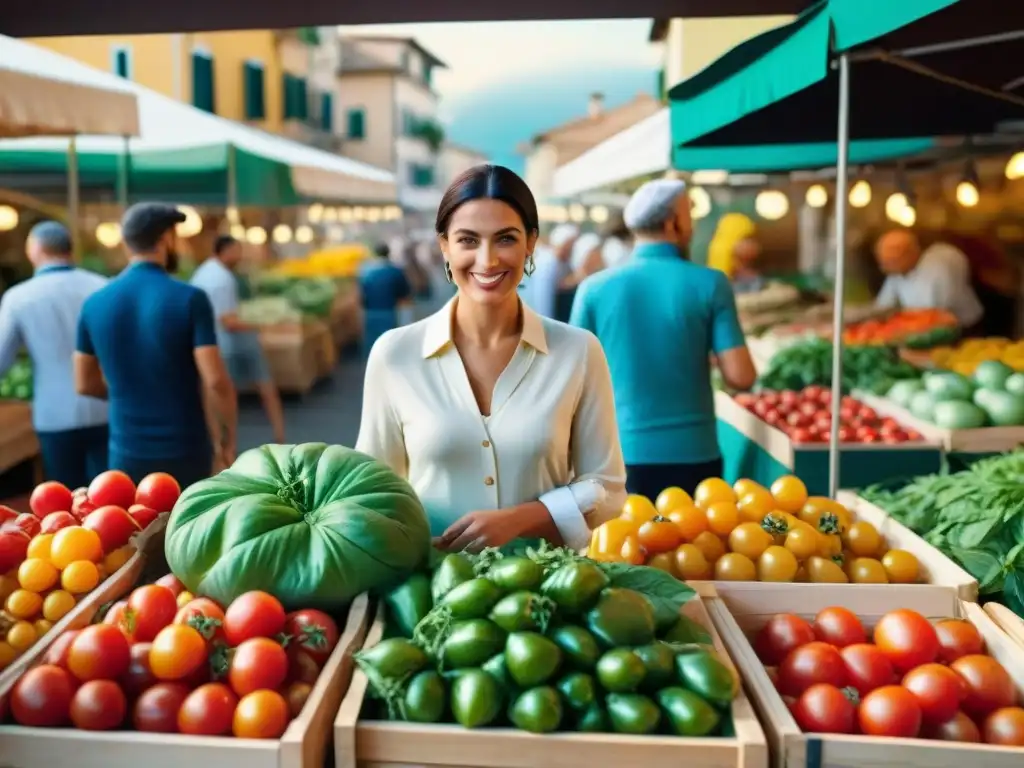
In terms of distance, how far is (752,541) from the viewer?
2.68 metres

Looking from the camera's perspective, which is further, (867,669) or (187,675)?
(867,669)

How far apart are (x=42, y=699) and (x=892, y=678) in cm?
155

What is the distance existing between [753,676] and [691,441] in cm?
219

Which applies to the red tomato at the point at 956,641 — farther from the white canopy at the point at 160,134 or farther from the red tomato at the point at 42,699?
the white canopy at the point at 160,134

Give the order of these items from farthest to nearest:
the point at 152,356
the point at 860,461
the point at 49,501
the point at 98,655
A: the point at 860,461, the point at 152,356, the point at 49,501, the point at 98,655

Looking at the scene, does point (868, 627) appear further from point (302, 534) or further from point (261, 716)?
point (261, 716)

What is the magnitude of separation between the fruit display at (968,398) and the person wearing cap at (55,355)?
4.15 metres

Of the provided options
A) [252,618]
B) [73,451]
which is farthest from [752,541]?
[73,451]

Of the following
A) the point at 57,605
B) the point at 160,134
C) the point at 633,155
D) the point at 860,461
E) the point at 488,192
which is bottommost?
the point at 860,461

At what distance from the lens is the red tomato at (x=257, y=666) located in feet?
5.77

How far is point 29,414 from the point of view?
6625mm

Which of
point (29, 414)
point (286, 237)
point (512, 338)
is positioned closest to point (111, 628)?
point (512, 338)

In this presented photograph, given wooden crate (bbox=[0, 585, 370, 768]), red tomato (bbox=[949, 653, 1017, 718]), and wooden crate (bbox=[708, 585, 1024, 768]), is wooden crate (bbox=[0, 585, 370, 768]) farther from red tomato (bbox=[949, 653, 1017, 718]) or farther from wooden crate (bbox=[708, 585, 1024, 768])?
red tomato (bbox=[949, 653, 1017, 718])

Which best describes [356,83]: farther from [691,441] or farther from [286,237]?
[691,441]
